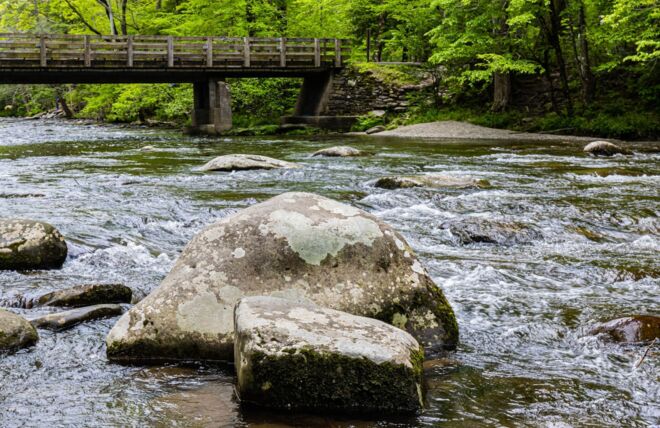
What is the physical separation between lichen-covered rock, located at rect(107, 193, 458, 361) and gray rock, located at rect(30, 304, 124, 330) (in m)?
0.63

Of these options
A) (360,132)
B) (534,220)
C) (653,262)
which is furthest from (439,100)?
(653,262)

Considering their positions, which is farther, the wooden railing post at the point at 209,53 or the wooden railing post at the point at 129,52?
the wooden railing post at the point at 209,53

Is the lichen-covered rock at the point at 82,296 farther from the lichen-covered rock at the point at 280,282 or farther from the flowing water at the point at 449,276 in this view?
the lichen-covered rock at the point at 280,282

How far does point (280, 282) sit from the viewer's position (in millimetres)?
4453

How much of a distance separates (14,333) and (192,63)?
23.6 meters

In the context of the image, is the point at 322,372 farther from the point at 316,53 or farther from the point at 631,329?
the point at 316,53

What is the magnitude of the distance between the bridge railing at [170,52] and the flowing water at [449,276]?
11.0 meters

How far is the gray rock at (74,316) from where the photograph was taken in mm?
4699

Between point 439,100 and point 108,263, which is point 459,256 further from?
point 439,100

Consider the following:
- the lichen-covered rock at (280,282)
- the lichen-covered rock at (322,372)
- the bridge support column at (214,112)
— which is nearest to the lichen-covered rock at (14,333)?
the lichen-covered rock at (280,282)

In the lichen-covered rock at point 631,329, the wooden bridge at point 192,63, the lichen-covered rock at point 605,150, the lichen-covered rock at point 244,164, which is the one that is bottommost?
the lichen-covered rock at point 631,329

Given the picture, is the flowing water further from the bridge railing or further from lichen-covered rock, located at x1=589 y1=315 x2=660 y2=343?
the bridge railing

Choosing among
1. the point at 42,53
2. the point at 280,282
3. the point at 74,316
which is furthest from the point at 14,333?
the point at 42,53

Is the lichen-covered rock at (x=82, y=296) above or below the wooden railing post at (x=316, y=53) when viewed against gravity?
below
